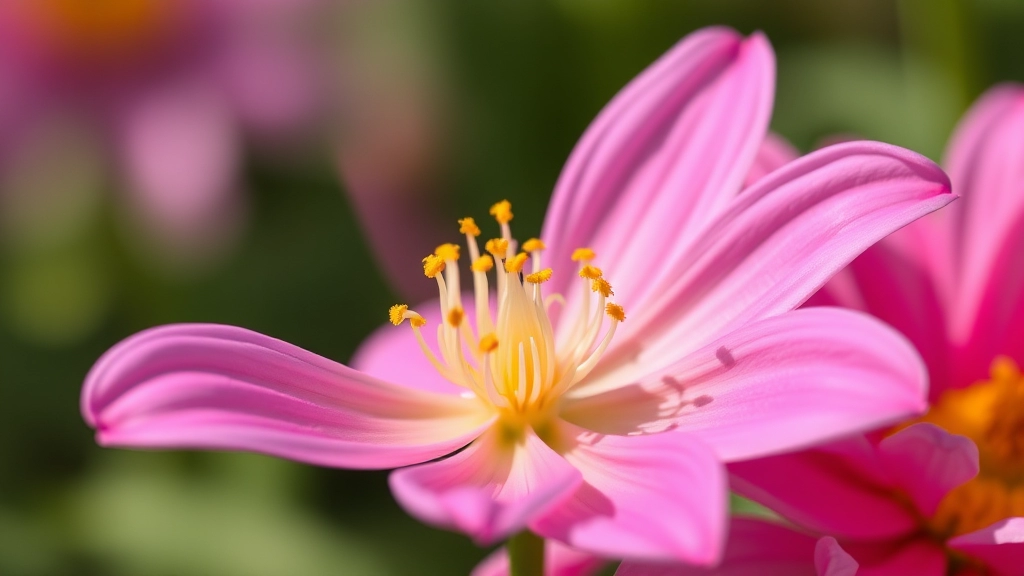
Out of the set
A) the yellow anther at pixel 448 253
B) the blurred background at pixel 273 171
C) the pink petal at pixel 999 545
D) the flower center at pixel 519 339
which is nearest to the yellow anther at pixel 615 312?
the flower center at pixel 519 339

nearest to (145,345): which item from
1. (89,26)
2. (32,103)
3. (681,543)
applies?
(681,543)

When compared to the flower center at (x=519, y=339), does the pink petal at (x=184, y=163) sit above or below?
above

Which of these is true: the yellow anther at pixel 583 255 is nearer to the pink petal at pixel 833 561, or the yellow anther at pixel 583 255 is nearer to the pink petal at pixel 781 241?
the pink petal at pixel 781 241

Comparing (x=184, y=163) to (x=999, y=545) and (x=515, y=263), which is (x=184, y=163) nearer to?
(x=515, y=263)

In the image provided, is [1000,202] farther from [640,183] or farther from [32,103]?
[32,103]

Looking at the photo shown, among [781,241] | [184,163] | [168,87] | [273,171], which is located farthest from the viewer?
[273,171]

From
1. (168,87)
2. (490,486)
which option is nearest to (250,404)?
(490,486)
